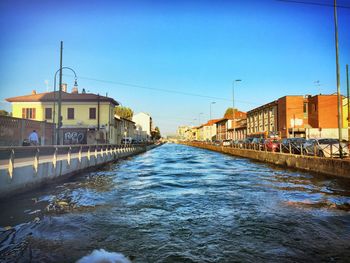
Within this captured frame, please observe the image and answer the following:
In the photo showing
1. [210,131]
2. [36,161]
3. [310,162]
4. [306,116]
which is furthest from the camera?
[210,131]

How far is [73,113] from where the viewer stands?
47.3 meters

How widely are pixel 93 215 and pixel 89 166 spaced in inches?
540

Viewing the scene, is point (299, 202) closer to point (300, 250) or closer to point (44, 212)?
point (300, 250)

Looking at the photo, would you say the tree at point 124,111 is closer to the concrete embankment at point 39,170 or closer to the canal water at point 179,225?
the concrete embankment at point 39,170

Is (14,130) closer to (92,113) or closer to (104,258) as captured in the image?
(104,258)

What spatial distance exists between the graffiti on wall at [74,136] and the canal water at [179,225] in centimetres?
3424

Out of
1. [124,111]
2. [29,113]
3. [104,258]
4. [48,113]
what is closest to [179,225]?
[104,258]

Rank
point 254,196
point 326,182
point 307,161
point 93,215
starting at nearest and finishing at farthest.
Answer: point 93,215 → point 254,196 → point 326,182 → point 307,161

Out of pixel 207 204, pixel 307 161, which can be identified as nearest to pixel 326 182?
pixel 307 161

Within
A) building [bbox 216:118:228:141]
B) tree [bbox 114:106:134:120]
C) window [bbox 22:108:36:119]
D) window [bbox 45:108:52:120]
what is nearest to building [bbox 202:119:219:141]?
building [bbox 216:118:228:141]

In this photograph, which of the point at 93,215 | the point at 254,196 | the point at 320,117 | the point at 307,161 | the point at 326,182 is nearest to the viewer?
the point at 93,215

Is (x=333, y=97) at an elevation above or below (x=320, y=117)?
above

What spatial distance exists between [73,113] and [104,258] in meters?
44.9

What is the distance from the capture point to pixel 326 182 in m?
15.1
